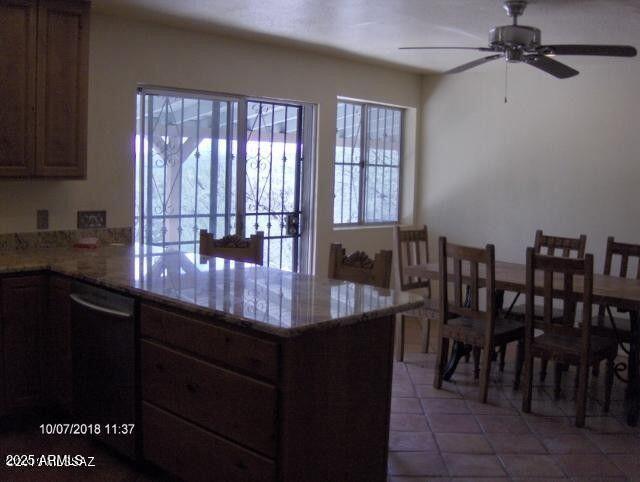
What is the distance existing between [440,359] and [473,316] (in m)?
0.36

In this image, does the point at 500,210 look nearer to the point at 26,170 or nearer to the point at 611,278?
the point at 611,278

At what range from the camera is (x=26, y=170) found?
12.6 ft

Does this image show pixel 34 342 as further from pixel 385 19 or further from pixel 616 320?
pixel 616 320

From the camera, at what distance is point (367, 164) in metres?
6.51

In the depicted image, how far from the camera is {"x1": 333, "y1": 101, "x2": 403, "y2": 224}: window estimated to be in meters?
6.28

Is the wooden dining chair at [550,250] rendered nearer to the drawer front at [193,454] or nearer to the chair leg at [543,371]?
the chair leg at [543,371]

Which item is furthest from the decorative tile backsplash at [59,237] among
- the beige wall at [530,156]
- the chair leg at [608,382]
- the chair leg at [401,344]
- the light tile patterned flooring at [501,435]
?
the beige wall at [530,156]

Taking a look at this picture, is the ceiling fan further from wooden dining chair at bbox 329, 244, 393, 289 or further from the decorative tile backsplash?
the decorative tile backsplash

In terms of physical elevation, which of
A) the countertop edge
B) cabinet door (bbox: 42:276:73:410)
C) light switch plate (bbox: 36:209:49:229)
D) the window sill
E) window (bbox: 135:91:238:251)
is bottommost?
cabinet door (bbox: 42:276:73:410)

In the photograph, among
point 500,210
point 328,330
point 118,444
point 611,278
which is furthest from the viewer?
point 500,210

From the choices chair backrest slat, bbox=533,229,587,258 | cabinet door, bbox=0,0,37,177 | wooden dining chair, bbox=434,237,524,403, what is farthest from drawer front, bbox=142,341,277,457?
chair backrest slat, bbox=533,229,587,258

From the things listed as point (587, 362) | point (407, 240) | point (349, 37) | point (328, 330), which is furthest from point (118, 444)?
point (349, 37)

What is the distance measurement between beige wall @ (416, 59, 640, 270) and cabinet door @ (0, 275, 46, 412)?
156 inches

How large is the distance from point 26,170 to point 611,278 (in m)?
3.49
